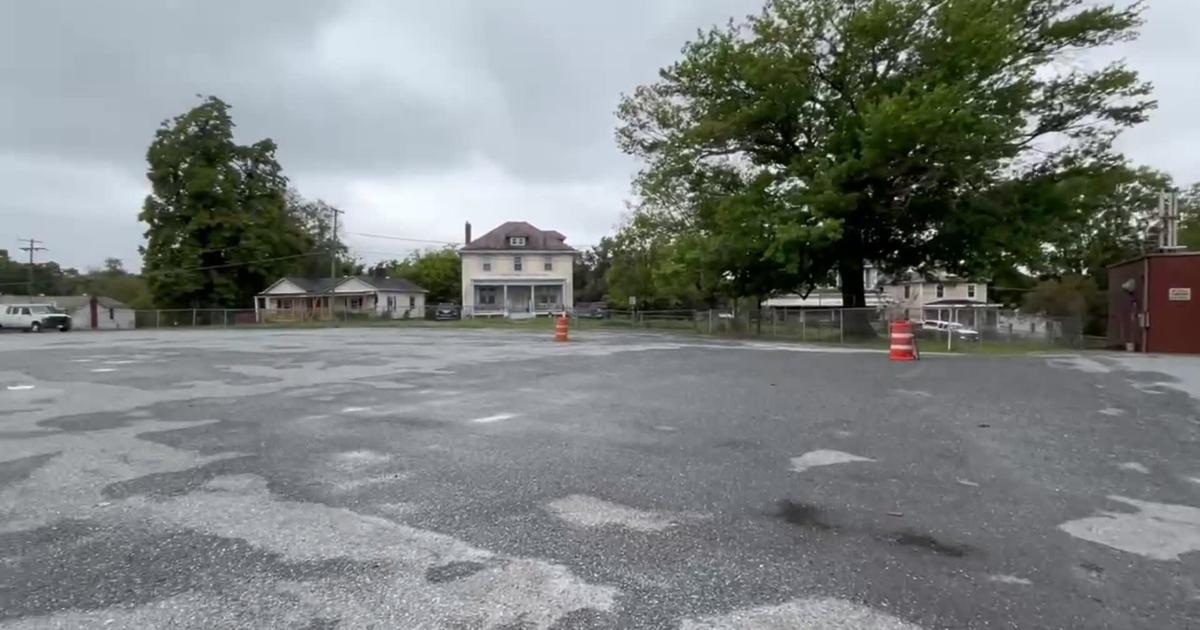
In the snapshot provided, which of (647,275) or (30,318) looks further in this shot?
(647,275)

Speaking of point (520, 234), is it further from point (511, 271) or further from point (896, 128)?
point (896, 128)

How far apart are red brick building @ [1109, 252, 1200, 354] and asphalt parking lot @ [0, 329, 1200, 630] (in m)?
15.0

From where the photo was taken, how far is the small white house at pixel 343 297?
58.1m

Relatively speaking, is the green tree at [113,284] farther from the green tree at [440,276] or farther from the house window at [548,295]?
the house window at [548,295]

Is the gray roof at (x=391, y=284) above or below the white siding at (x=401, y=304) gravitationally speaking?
above

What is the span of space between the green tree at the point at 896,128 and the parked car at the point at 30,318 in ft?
132

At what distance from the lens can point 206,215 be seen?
5178cm

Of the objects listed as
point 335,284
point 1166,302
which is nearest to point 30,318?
point 335,284

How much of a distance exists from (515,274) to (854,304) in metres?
35.3

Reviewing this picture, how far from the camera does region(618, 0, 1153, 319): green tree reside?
878 inches

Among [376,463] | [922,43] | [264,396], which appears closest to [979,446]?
[376,463]

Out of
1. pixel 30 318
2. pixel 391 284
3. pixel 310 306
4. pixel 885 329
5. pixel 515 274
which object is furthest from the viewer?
pixel 391 284

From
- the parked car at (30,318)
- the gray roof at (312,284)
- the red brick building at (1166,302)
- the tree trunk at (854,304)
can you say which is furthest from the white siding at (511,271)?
the red brick building at (1166,302)

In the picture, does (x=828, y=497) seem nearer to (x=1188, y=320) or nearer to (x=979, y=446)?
(x=979, y=446)
